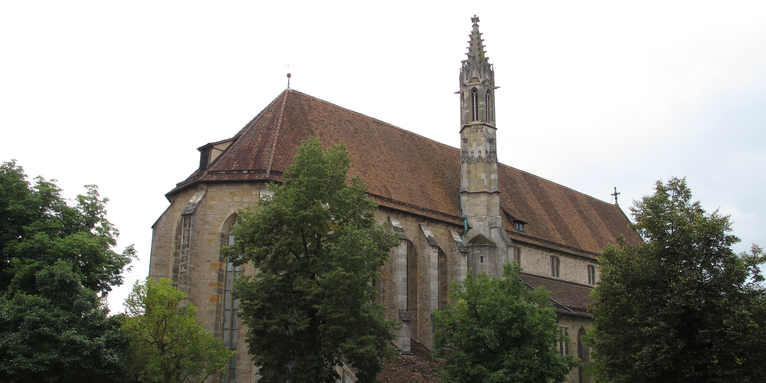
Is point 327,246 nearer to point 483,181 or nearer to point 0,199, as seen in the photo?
point 0,199

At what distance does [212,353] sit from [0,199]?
1172 centimetres

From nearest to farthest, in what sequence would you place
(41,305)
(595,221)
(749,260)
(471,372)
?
(749,260)
(471,372)
(41,305)
(595,221)

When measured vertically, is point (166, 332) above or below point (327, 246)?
below

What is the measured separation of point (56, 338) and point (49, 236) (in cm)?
566

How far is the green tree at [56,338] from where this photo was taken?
23.6m

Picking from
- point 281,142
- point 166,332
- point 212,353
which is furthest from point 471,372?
point 281,142

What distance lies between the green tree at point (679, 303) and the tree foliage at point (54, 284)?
16.2 m

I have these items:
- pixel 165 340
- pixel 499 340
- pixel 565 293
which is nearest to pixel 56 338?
pixel 165 340

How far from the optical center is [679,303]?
67.8 ft

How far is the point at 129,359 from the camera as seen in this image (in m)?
24.8

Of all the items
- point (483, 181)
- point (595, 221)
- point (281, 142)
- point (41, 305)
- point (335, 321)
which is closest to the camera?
point (335, 321)

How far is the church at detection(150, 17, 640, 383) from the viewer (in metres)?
28.8

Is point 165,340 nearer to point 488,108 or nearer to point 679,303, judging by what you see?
point 679,303

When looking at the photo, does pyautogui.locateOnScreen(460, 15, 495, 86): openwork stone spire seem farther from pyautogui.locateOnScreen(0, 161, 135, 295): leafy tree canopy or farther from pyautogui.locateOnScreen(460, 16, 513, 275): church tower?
pyautogui.locateOnScreen(0, 161, 135, 295): leafy tree canopy
